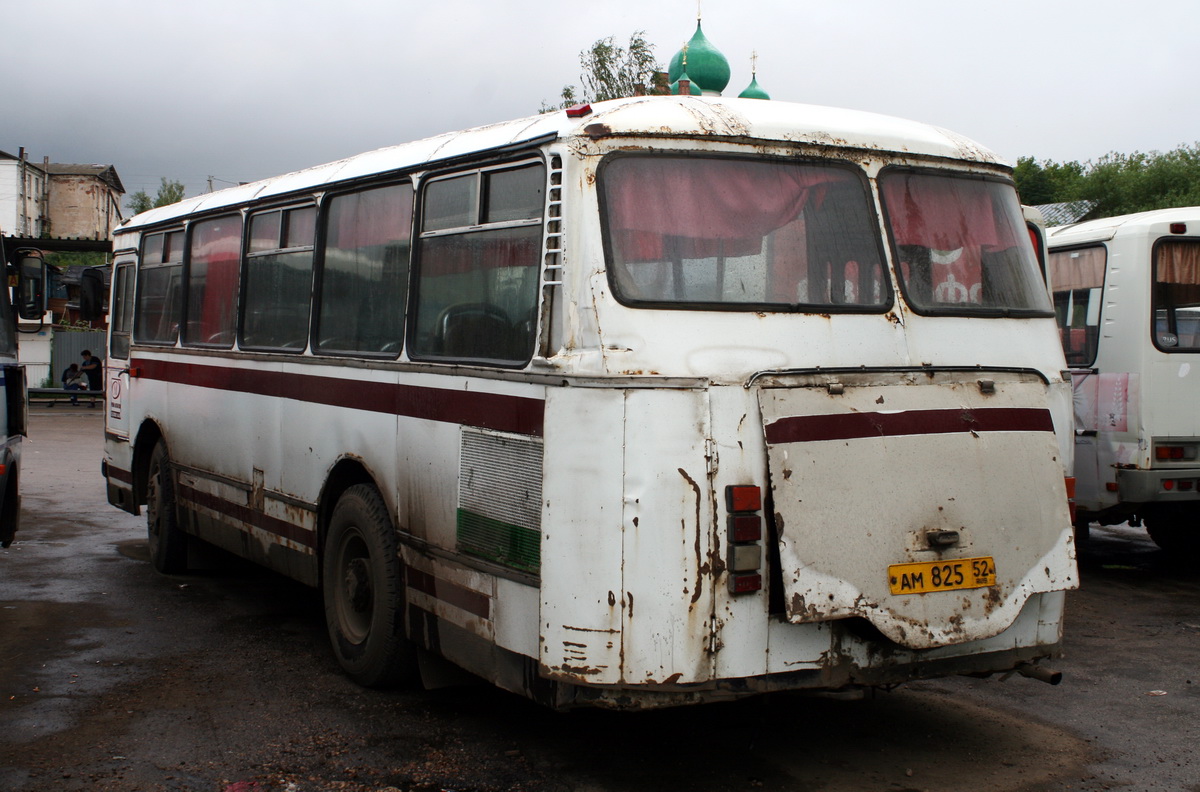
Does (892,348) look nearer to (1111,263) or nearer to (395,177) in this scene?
(395,177)

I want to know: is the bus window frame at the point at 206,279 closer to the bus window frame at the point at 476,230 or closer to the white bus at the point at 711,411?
the white bus at the point at 711,411

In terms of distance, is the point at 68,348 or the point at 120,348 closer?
the point at 120,348

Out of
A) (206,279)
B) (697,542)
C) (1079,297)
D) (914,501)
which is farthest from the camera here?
(1079,297)

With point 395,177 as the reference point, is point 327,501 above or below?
below

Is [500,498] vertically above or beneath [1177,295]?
beneath

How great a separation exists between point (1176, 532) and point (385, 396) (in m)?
7.92

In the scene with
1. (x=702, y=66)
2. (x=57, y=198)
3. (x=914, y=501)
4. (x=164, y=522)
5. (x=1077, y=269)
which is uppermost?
(x=57, y=198)

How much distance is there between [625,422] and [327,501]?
2965mm

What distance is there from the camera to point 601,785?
16.5 feet

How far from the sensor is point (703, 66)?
20000 millimetres

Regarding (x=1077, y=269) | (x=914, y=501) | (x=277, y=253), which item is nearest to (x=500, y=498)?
(x=914, y=501)

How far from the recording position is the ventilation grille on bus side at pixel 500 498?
4844 mm

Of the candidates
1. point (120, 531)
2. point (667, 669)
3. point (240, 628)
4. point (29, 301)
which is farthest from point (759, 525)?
point (120, 531)

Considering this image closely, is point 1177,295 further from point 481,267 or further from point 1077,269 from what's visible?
point 481,267
